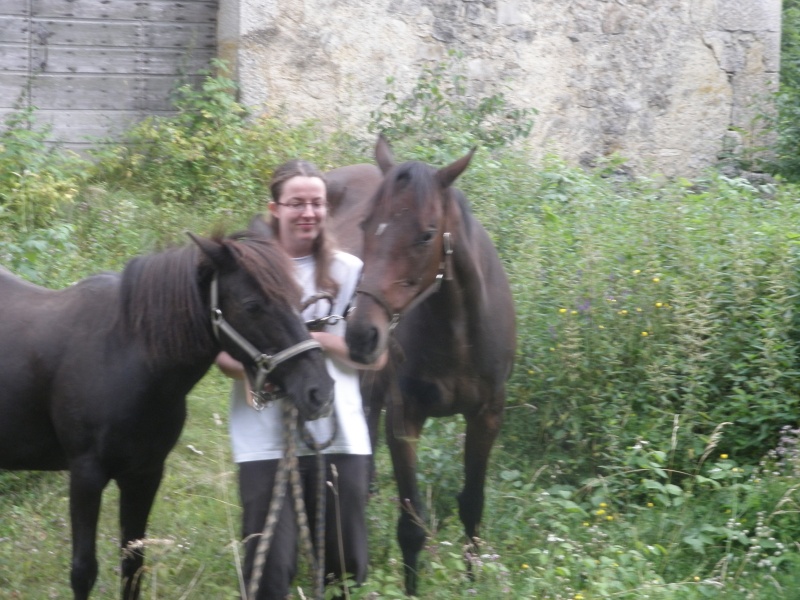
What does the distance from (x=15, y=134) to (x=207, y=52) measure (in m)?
2.18

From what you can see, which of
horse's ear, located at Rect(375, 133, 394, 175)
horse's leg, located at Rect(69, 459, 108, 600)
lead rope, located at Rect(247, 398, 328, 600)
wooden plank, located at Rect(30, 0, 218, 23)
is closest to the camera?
lead rope, located at Rect(247, 398, 328, 600)

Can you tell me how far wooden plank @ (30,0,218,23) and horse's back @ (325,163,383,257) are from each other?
3968 millimetres

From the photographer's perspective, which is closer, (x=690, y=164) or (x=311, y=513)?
(x=311, y=513)

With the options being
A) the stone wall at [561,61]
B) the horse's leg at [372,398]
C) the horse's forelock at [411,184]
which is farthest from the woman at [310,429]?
the stone wall at [561,61]

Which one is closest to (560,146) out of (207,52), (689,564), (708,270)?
(207,52)

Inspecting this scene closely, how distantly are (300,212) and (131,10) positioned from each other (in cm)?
617

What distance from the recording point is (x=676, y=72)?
33.6 feet

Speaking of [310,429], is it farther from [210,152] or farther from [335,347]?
[210,152]

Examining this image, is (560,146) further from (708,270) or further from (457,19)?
(708,270)

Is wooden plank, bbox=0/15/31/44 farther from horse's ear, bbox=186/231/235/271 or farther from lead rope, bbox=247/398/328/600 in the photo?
lead rope, bbox=247/398/328/600

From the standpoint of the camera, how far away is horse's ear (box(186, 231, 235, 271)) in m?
3.08

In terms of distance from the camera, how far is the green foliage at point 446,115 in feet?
28.9

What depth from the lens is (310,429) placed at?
10.3 ft

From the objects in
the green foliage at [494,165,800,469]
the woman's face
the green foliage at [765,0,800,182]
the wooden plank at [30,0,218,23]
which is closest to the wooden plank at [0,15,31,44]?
the wooden plank at [30,0,218,23]
